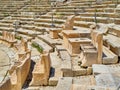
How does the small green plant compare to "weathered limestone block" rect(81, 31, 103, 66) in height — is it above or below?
below

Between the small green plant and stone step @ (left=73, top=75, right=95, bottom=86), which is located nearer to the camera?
stone step @ (left=73, top=75, right=95, bottom=86)

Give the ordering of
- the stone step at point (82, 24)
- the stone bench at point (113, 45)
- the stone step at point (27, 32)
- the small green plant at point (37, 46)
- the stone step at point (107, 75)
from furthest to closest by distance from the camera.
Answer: the stone step at point (27, 32) → the stone step at point (82, 24) → the small green plant at point (37, 46) → the stone bench at point (113, 45) → the stone step at point (107, 75)

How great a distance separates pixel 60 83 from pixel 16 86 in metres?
1.00

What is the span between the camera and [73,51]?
598cm

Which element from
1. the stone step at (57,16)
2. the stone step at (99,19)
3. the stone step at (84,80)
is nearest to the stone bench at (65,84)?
Answer: the stone step at (84,80)

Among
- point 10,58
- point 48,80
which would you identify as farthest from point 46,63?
point 10,58

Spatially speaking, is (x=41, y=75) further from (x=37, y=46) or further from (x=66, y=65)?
(x=37, y=46)

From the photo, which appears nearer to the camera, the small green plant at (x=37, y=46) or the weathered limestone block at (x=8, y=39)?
the small green plant at (x=37, y=46)

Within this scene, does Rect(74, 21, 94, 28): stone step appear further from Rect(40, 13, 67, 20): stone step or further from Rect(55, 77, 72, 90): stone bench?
Rect(55, 77, 72, 90): stone bench

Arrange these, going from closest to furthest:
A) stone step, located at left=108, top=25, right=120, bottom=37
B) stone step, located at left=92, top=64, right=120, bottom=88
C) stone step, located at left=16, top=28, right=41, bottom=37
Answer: stone step, located at left=92, top=64, right=120, bottom=88 < stone step, located at left=108, top=25, right=120, bottom=37 < stone step, located at left=16, top=28, right=41, bottom=37

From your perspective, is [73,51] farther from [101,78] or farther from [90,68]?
[101,78]

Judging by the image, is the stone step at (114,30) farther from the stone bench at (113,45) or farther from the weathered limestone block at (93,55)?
the weathered limestone block at (93,55)

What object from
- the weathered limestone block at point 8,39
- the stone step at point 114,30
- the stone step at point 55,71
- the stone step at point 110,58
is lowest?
the weathered limestone block at point 8,39

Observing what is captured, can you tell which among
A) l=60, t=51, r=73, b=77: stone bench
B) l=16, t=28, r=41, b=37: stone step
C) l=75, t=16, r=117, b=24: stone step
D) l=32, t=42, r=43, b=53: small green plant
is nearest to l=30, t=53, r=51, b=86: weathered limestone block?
l=60, t=51, r=73, b=77: stone bench
